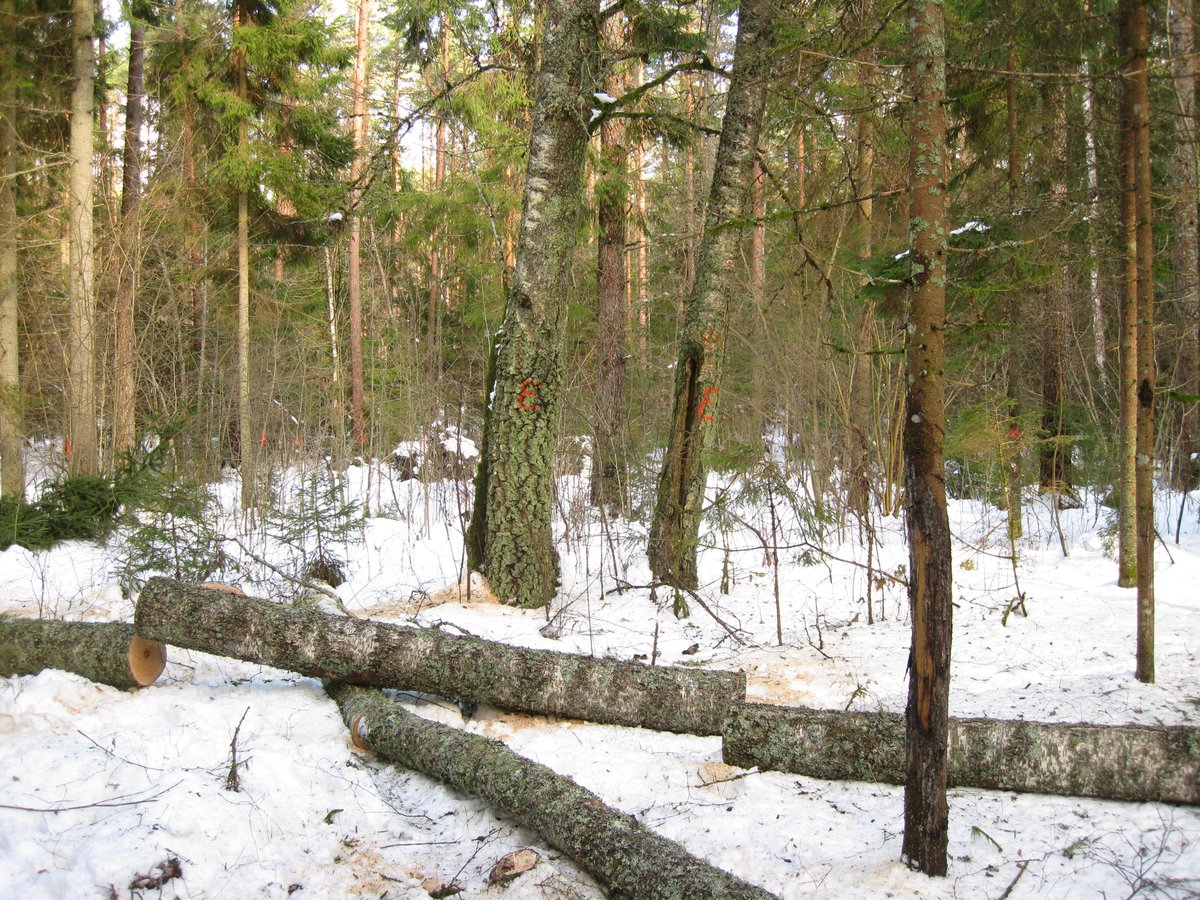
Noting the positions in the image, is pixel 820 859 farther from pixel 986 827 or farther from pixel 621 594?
pixel 621 594

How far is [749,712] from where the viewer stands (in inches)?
152

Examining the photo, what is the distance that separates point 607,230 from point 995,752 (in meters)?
9.52

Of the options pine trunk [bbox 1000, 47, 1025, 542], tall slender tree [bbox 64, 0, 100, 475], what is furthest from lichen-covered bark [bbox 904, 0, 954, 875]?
tall slender tree [bbox 64, 0, 100, 475]

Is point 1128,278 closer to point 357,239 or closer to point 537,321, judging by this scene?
point 537,321

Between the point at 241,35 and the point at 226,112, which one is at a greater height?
the point at 241,35

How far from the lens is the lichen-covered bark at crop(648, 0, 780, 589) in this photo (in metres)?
7.11

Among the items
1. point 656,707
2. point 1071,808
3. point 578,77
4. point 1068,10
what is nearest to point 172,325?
point 578,77

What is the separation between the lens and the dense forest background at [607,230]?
252 inches

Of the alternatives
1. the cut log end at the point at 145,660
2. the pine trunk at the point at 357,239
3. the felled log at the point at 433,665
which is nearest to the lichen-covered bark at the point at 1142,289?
the felled log at the point at 433,665

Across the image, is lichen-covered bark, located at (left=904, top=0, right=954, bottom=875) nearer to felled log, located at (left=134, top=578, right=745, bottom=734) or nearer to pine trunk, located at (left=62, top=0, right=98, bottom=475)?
felled log, located at (left=134, top=578, right=745, bottom=734)

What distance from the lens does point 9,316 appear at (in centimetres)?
1035

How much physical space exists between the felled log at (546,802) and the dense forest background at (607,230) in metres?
3.11

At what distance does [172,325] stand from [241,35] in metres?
5.29

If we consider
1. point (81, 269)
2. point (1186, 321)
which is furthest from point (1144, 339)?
point (81, 269)
